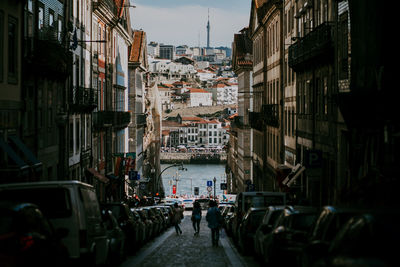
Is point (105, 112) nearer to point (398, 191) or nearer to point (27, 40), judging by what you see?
point (27, 40)

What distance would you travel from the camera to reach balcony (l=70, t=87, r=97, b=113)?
1455 inches

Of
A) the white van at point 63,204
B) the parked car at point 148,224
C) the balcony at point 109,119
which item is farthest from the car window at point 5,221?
the balcony at point 109,119

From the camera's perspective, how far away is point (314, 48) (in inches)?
1169

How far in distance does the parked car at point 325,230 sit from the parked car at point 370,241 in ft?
4.75

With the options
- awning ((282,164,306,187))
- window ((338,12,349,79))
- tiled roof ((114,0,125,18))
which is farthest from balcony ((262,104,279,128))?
A: window ((338,12,349,79))

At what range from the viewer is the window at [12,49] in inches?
916

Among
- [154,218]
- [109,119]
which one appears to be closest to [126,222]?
[154,218]

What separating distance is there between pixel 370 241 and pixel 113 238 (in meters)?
10.7

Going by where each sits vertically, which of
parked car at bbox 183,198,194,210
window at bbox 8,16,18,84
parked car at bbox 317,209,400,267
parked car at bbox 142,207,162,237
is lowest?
parked car at bbox 183,198,194,210

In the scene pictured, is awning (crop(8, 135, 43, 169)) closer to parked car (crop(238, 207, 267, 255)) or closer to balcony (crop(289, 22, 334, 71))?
parked car (crop(238, 207, 267, 255))

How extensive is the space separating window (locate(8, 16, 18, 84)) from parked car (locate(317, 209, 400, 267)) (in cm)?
1684

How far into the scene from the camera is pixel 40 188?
12.5 m

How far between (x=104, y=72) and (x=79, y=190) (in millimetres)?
37535

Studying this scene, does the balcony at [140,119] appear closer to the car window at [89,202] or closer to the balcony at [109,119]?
the balcony at [109,119]
